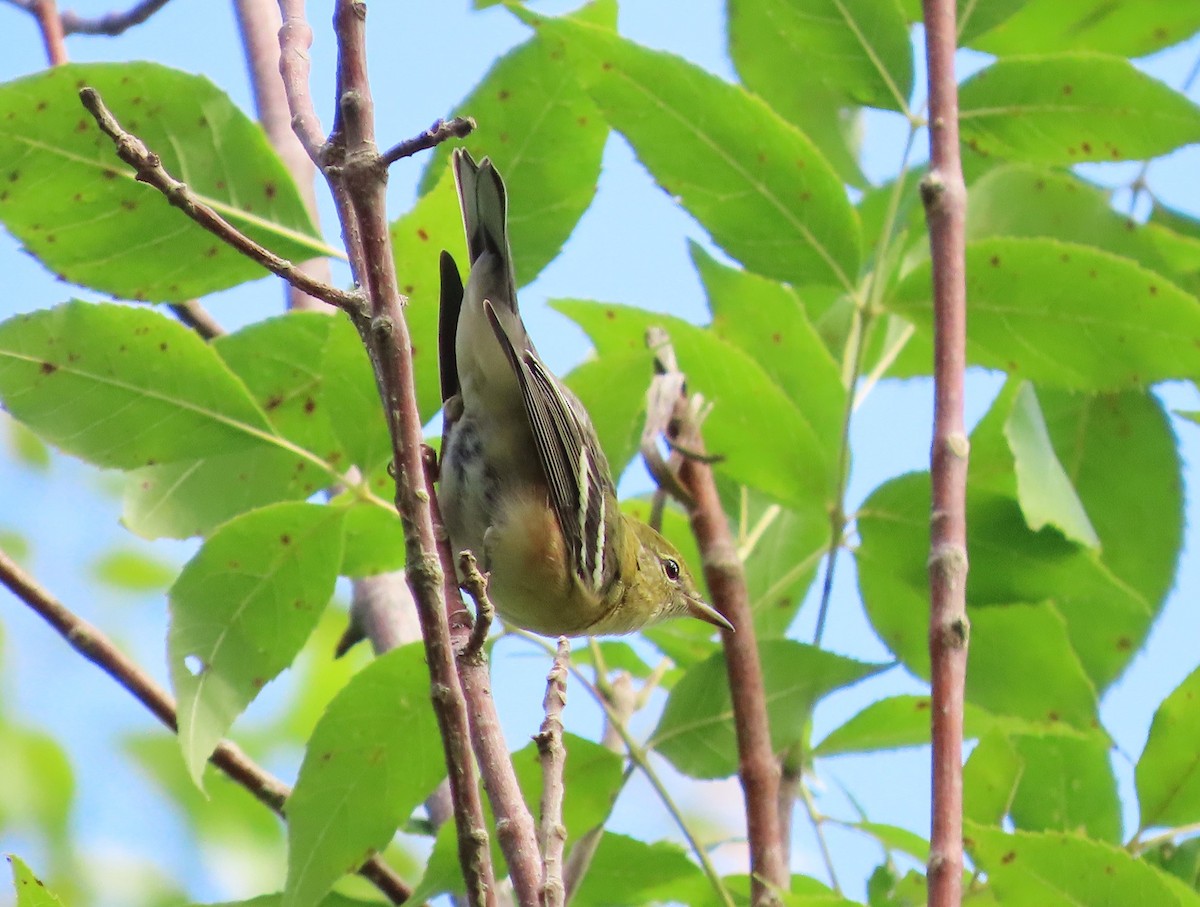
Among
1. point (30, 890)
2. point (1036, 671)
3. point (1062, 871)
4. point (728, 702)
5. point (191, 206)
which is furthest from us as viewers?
point (1036, 671)

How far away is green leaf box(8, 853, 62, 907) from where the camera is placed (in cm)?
141

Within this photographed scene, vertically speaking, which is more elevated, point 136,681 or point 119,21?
point 119,21

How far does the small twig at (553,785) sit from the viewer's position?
146 centimetres

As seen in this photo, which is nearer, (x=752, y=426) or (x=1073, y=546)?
(x=1073, y=546)

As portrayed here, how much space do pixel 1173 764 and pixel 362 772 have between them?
1.36 meters

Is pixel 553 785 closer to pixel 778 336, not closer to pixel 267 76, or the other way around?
pixel 778 336

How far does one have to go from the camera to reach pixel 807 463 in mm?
2633

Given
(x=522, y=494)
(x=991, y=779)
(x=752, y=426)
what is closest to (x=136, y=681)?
(x=522, y=494)

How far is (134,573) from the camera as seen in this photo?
4715 millimetres

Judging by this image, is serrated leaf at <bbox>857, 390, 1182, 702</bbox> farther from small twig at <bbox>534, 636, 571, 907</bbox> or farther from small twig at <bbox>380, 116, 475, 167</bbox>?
small twig at <bbox>380, 116, 475, 167</bbox>

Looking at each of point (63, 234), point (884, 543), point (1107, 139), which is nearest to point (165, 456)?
point (63, 234)

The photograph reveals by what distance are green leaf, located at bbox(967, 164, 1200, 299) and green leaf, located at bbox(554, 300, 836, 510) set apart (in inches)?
24.1

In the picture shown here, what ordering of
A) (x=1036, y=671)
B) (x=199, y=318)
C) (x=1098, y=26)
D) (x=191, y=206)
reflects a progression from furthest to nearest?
1. (x=199, y=318)
2. (x=1098, y=26)
3. (x=1036, y=671)
4. (x=191, y=206)

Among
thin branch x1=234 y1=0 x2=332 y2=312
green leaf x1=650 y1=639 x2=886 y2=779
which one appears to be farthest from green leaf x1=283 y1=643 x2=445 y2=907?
thin branch x1=234 y1=0 x2=332 y2=312
